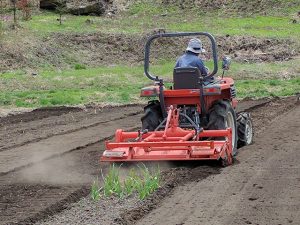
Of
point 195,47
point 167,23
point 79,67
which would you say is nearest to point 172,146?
point 195,47

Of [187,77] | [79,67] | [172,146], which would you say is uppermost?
[187,77]

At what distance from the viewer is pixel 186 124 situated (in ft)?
38.1

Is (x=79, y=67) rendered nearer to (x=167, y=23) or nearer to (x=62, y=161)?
(x=167, y=23)

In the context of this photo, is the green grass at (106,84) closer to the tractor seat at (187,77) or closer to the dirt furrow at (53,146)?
the dirt furrow at (53,146)

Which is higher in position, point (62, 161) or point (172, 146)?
point (172, 146)

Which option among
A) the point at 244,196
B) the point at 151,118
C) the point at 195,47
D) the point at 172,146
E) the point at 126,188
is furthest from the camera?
the point at 151,118

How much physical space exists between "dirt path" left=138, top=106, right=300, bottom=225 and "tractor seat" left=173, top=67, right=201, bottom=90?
142 centimetres

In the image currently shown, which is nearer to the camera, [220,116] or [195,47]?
[220,116]

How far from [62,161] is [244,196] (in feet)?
14.1

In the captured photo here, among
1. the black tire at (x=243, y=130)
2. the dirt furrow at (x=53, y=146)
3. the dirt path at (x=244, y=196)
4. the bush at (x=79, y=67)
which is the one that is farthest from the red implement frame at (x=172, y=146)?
the bush at (x=79, y=67)

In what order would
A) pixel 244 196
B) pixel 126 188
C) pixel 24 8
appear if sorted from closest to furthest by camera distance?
pixel 244 196
pixel 126 188
pixel 24 8

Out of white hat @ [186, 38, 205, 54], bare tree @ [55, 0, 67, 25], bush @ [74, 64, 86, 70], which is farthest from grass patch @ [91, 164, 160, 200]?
bare tree @ [55, 0, 67, 25]

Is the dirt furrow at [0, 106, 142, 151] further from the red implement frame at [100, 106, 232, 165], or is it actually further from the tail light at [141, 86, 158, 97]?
the red implement frame at [100, 106, 232, 165]

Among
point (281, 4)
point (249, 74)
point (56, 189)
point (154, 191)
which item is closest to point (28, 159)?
point (56, 189)
